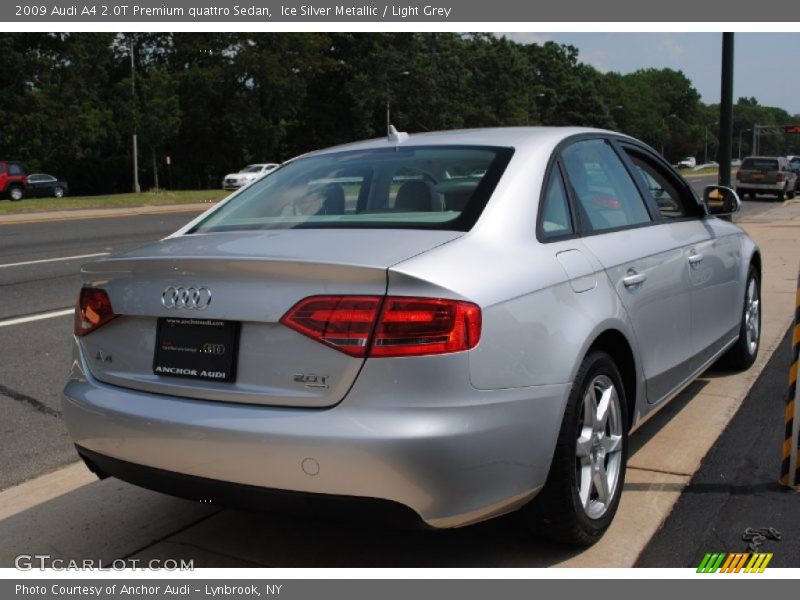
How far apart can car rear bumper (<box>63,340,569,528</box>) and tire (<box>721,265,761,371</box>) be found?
10.7 feet

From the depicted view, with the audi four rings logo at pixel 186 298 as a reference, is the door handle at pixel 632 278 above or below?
below

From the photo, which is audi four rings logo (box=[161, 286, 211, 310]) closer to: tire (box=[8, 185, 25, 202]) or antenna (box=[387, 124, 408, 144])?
antenna (box=[387, 124, 408, 144])

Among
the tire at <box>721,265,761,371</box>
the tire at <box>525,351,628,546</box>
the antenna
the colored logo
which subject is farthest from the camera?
the tire at <box>721,265,761,371</box>

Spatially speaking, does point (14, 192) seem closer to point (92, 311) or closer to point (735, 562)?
point (92, 311)

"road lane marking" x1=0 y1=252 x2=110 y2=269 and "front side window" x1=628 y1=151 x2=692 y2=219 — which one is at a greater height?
"front side window" x1=628 y1=151 x2=692 y2=219

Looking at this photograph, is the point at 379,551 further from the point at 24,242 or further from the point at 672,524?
the point at 24,242

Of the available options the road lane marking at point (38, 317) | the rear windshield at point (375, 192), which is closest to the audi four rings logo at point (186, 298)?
the rear windshield at point (375, 192)

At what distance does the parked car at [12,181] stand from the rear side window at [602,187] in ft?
123

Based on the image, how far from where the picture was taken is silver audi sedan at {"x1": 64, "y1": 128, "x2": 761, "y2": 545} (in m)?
2.67

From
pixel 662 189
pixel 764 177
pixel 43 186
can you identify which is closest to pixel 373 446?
pixel 662 189

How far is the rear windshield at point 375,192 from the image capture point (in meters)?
3.34

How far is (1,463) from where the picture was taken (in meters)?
4.54

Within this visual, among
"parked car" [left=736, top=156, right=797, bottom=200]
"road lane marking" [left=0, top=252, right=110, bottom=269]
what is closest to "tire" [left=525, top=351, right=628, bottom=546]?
"road lane marking" [left=0, top=252, right=110, bottom=269]

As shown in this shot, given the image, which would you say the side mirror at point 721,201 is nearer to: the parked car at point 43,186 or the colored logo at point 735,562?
the colored logo at point 735,562
